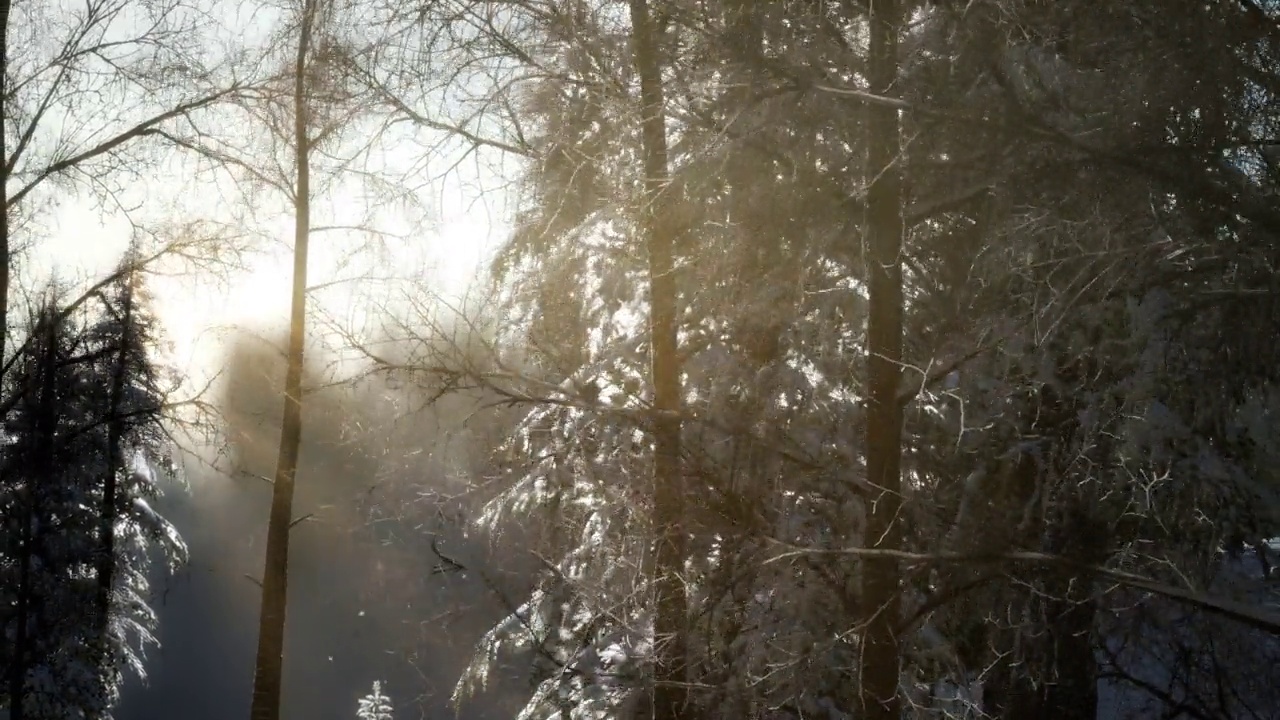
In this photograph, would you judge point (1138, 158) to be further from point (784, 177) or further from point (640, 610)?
point (640, 610)

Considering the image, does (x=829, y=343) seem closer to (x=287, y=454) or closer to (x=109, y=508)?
(x=287, y=454)

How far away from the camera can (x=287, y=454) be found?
988 centimetres

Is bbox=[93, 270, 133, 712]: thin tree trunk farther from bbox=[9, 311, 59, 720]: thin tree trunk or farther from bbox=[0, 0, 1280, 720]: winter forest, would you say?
bbox=[0, 0, 1280, 720]: winter forest

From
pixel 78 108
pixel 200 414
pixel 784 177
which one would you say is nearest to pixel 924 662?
pixel 784 177

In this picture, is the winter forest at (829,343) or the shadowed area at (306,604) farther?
the shadowed area at (306,604)

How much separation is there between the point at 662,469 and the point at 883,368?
145 cm

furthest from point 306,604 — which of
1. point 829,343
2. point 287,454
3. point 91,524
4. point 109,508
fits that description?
point 829,343

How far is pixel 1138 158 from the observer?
4809 mm

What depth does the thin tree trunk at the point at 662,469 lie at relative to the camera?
242 inches

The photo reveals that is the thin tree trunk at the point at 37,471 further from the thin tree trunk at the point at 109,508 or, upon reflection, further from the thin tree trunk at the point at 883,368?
the thin tree trunk at the point at 883,368

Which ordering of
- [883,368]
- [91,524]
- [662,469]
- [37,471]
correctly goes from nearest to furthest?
[883,368] < [662,469] < [37,471] < [91,524]

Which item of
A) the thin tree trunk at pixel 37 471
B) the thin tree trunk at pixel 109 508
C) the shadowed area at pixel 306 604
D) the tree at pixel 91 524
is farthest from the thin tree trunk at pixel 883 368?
the shadowed area at pixel 306 604

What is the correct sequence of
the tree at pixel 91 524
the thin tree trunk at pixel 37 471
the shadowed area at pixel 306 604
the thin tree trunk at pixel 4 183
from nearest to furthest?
1. the thin tree trunk at pixel 4 183
2. the thin tree trunk at pixel 37 471
3. the tree at pixel 91 524
4. the shadowed area at pixel 306 604

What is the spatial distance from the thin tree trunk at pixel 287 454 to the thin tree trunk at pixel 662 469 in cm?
386
